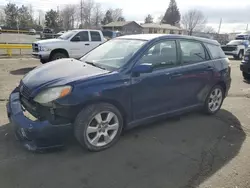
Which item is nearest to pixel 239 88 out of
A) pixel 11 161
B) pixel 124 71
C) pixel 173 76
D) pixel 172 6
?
pixel 173 76

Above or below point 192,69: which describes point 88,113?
below

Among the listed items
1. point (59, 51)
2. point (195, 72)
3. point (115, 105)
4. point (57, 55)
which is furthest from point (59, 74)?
point (59, 51)

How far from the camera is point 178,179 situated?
2875 millimetres

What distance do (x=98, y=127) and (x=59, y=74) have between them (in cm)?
94

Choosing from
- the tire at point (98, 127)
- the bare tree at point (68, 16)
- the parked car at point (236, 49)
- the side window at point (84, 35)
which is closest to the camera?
the tire at point (98, 127)

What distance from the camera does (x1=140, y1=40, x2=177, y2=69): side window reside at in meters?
3.78

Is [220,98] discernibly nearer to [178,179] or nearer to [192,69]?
[192,69]

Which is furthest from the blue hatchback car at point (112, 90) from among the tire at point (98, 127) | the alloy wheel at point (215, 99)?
the alloy wheel at point (215, 99)

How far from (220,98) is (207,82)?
2.32ft

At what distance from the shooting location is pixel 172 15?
8869 centimetres

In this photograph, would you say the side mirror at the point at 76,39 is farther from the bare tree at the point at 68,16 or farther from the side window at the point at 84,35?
the bare tree at the point at 68,16

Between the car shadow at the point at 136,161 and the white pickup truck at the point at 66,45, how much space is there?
22.3 feet

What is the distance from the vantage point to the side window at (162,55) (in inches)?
149

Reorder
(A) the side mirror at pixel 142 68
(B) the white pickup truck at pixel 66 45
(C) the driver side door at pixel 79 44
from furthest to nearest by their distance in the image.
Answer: (C) the driver side door at pixel 79 44 < (B) the white pickup truck at pixel 66 45 < (A) the side mirror at pixel 142 68
